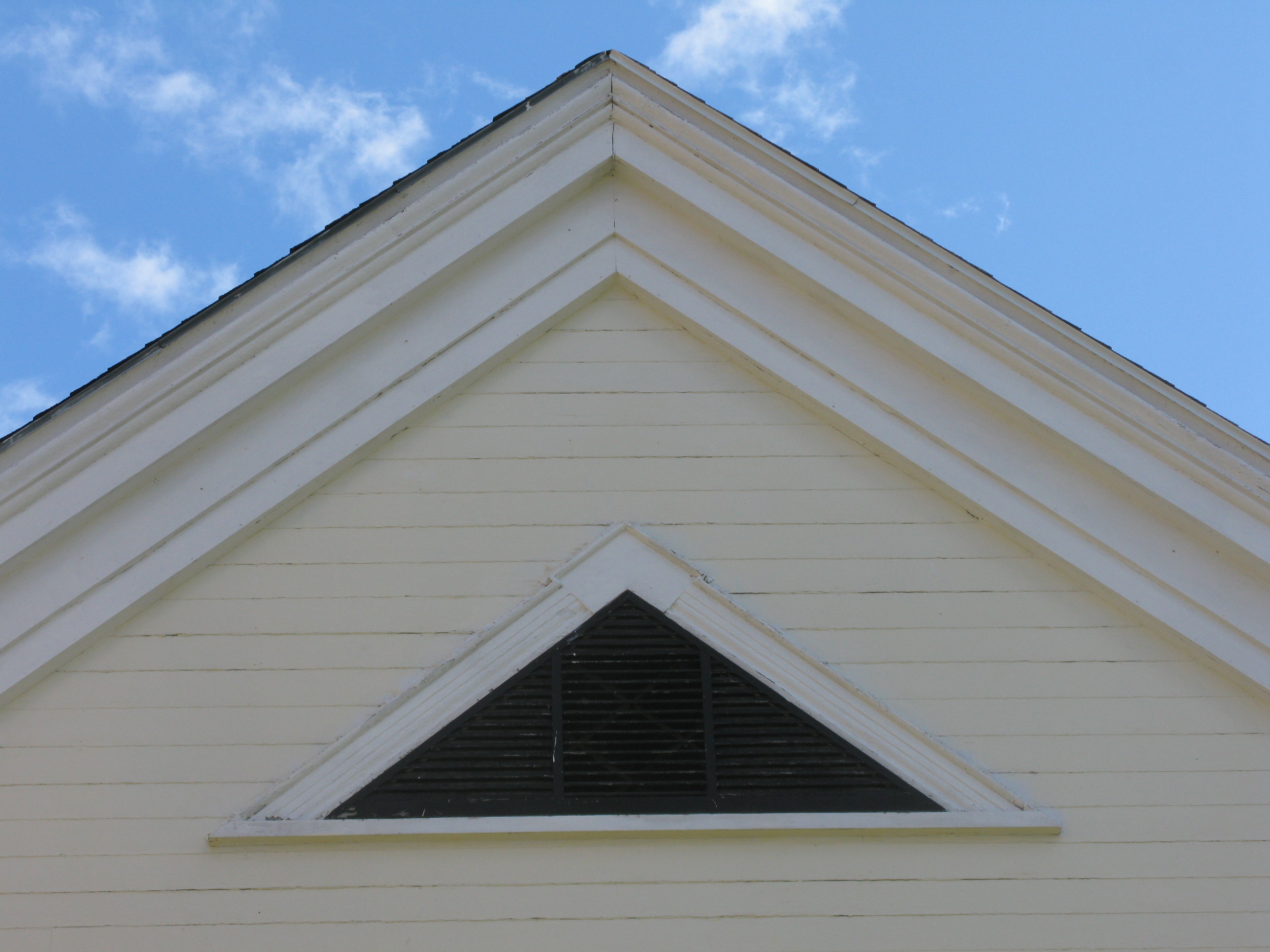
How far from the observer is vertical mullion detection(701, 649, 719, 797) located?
398 cm

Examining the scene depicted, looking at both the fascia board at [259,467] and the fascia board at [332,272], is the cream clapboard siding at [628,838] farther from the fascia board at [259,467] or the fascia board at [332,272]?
the fascia board at [332,272]

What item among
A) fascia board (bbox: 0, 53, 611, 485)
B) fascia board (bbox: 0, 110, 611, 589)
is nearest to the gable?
fascia board (bbox: 0, 110, 611, 589)

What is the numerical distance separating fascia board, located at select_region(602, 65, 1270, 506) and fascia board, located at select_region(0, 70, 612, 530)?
11.5 inches

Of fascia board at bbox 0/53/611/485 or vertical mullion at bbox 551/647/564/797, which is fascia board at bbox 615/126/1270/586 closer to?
A: fascia board at bbox 0/53/611/485

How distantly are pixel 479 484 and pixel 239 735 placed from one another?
4.24ft

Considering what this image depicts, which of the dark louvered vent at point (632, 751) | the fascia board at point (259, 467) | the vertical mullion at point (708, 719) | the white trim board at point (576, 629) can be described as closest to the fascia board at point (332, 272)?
the fascia board at point (259, 467)

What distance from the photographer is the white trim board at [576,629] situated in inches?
155

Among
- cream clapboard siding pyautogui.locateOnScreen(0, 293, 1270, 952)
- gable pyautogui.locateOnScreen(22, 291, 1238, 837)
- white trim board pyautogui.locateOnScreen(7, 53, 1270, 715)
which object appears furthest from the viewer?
white trim board pyautogui.locateOnScreen(7, 53, 1270, 715)

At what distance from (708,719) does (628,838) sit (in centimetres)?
52

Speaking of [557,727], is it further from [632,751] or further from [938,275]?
[938,275]

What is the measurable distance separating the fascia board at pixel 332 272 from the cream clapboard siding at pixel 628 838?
2.03ft

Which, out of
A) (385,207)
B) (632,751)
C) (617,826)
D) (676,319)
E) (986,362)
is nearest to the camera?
(617,826)

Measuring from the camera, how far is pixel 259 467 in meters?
4.41

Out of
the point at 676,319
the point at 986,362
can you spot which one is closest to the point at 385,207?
the point at 676,319
